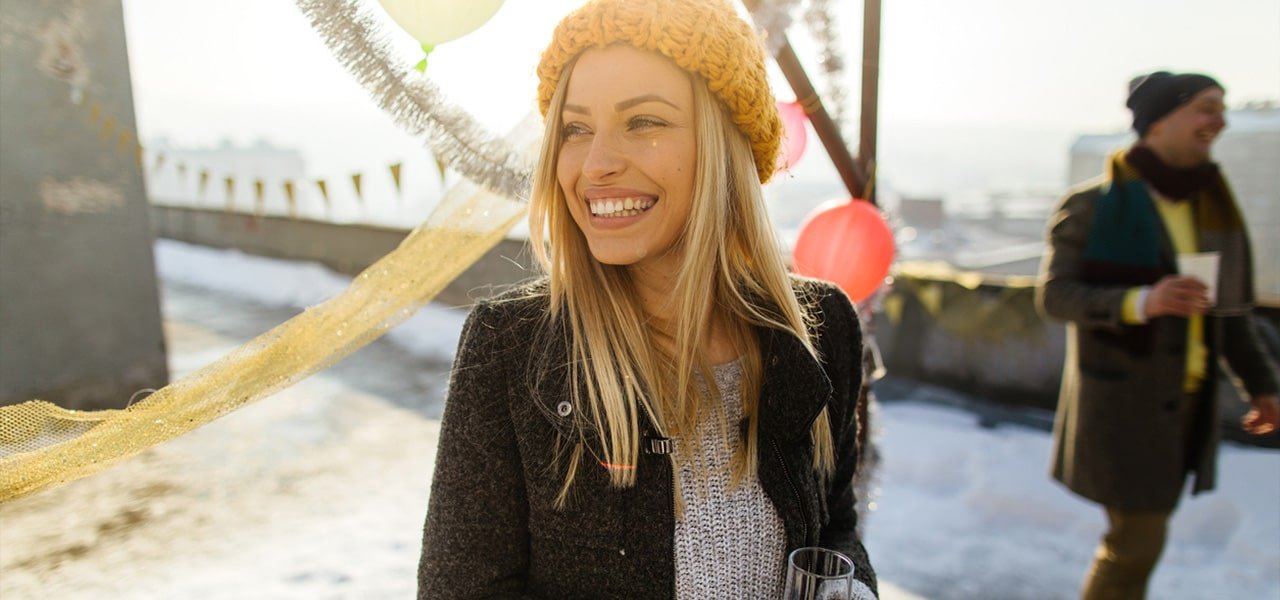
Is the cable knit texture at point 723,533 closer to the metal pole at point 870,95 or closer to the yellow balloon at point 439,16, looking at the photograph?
the yellow balloon at point 439,16

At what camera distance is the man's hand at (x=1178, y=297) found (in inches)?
86.5

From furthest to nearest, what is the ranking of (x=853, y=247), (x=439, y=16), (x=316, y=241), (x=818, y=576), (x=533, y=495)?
1. (x=316, y=241)
2. (x=853, y=247)
3. (x=439, y=16)
4. (x=533, y=495)
5. (x=818, y=576)

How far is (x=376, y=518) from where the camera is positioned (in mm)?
3486

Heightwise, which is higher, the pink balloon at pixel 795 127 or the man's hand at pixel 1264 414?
the pink balloon at pixel 795 127

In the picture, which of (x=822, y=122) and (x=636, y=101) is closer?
(x=636, y=101)

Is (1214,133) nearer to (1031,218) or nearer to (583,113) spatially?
(583,113)

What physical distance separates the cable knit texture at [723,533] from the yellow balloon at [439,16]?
1030 millimetres

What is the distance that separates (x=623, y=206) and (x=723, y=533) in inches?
23.8

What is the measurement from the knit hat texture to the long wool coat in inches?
60.9

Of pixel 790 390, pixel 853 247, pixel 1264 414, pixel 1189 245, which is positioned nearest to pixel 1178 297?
pixel 1189 245

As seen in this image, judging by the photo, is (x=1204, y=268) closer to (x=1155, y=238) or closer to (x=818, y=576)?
(x=1155, y=238)

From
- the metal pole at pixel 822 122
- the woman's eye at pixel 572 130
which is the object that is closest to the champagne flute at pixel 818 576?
the woman's eye at pixel 572 130

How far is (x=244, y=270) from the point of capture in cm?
1016

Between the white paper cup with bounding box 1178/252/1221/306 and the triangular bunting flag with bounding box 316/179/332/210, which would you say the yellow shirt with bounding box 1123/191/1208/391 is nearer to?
the white paper cup with bounding box 1178/252/1221/306
